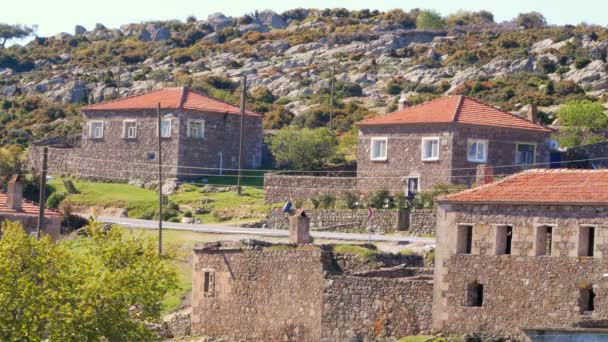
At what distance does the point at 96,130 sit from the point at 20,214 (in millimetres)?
28040

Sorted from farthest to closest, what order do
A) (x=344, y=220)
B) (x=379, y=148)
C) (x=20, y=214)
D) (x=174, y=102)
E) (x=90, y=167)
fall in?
(x=90, y=167), (x=174, y=102), (x=379, y=148), (x=344, y=220), (x=20, y=214)

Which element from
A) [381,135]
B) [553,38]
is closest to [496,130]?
[381,135]

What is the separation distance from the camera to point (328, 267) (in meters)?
56.3

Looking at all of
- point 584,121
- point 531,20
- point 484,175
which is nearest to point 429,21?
point 531,20

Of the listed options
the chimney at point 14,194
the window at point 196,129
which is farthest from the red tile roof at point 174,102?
the chimney at point 14,194

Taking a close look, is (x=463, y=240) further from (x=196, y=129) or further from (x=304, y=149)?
(x=196, y=129)

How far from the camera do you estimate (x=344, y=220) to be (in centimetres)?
7388

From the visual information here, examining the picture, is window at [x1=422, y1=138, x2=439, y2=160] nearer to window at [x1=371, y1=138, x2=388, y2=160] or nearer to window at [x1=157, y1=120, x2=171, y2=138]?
window at [x1=371, y1=138, x2=388, y2=160]

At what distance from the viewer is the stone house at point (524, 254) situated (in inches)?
1924

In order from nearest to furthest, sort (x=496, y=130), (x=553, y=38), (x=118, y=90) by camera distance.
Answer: (x=496, y=130) → (x=118, y=90) → (x=553, y=38)

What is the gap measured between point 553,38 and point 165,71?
29.7m

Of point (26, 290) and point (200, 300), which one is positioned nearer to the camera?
point (26, 290)

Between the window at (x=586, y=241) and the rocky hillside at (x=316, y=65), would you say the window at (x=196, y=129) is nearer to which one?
the rocky hillside at (x=316, y=65)

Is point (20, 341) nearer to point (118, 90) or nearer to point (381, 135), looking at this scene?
point (381, 135)
